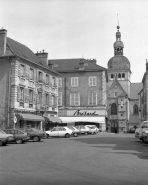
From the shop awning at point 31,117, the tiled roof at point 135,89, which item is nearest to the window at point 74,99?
the shop awning at point 31,117

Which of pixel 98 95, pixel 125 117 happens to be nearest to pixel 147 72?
pixel 98 95

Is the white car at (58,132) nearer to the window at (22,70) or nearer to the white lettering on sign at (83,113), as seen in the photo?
the window at (22,70)

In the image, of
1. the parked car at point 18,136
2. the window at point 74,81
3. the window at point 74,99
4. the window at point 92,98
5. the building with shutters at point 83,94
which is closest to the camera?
the parked car at point 18,136

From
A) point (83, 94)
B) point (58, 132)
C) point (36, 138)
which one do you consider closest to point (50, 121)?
point (58, 132)

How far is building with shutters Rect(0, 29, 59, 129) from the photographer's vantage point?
1187 inches

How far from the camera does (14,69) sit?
30.5m

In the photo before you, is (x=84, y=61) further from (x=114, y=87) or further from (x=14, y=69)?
(x=114, y=87)

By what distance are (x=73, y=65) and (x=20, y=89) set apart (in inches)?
894

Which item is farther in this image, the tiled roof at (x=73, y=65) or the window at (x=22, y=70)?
the tiled roof at (x=73, y=65)

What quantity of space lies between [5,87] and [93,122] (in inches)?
853

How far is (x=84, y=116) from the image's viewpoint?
49.6 metres

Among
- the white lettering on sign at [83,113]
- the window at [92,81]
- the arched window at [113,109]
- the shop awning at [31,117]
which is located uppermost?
the window at [92,81]

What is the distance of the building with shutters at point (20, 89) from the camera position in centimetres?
3016

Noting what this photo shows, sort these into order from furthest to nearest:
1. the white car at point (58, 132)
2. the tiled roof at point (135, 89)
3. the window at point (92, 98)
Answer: the tiled roof at point (135, 89), the window at point (92, 98), the white car at point (58, 132)
